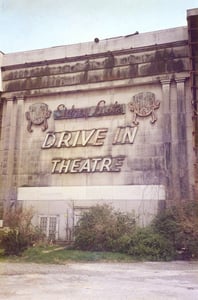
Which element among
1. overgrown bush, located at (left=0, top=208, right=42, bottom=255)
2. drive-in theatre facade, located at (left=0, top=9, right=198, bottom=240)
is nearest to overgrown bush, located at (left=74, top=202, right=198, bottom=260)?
drive-in theatre facade, located at (left=0, top=9, right=198, bottom=240)

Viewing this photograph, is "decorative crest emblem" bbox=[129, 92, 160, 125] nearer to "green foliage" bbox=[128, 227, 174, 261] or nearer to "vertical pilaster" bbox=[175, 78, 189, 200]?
"vertical pilaster" bbox=[175, 78, 189, 200]

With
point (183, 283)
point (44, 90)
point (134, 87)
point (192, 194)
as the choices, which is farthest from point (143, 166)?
point (183, 283)

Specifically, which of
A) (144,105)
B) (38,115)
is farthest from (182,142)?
(38,115)

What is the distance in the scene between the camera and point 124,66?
2006cm

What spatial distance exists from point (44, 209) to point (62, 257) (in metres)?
6.02

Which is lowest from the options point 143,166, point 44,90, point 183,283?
point 183,283

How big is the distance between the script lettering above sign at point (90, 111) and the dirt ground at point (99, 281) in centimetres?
934

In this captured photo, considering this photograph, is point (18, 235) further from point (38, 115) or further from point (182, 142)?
point (182, 142)

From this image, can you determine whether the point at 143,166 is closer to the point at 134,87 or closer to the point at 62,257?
the point at 134,87

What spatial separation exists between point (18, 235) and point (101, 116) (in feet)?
27.1

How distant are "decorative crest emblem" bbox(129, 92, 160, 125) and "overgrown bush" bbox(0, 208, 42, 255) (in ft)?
25.6

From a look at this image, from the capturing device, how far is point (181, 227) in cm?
1523

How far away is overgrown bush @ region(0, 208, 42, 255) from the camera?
14.6 meters

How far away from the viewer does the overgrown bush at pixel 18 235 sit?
48.0 ft
